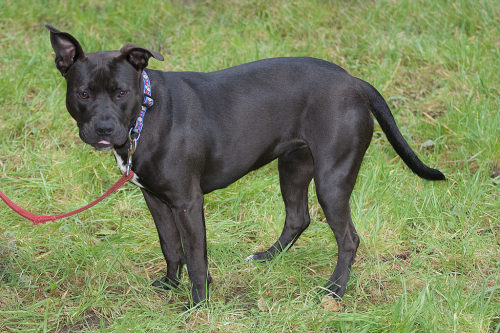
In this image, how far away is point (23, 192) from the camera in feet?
14.5

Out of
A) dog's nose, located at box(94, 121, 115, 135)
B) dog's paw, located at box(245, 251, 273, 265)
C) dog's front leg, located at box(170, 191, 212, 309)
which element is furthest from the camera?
dog's paw, located at box(245, 251, 273, 265)

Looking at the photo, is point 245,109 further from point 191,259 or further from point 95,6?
point 95,6

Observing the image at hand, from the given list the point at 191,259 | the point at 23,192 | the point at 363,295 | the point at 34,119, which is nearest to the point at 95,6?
the point at 34,119

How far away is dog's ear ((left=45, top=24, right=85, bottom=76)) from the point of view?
292 centimetres

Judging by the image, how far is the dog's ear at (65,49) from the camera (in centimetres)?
292

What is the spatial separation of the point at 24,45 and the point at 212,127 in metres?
3.81

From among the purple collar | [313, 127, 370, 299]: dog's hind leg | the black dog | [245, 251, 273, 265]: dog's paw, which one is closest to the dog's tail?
the black dog

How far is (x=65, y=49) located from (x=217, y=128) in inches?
36.9

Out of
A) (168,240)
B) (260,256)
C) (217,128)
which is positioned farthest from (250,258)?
(217,128)

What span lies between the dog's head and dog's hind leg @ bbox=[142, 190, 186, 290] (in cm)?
58

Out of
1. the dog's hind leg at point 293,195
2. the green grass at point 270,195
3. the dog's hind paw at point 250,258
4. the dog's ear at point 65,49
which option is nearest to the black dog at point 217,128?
the dog's ear at point 65,49

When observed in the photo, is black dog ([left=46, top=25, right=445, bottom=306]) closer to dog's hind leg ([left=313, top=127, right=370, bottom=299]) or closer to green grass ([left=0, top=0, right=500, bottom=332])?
dog's hind leg ([left=313, top=127, right=370, bottom=299])

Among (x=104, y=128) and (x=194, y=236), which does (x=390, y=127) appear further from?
(x=104, y=128)

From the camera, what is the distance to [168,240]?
3.52 m
